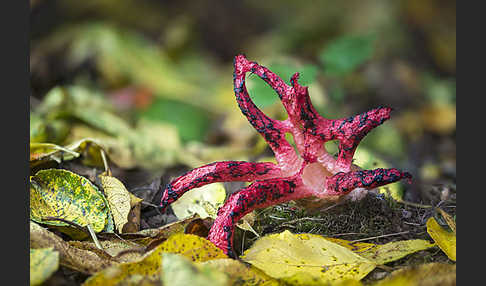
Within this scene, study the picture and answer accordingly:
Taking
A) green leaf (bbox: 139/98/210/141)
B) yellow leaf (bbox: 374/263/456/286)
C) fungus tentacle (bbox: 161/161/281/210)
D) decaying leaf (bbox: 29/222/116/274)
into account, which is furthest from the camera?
green leaf (bbox: 139/98/210/141)

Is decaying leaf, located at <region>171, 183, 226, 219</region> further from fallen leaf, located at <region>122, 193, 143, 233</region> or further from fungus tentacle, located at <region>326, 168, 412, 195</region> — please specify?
fungus tentacle, located at <region>326, 168, 412, 195</region>

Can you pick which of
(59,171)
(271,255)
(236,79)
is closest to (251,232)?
(271,255)

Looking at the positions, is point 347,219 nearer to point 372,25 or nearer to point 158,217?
point 158,217

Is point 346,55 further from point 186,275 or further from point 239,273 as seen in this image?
point 186,275

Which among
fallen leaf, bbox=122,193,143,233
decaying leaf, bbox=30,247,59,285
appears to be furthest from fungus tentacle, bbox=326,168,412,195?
decaying leaf, bbox=30,247,59,285

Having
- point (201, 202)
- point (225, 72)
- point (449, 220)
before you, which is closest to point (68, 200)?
point (201, 202)
